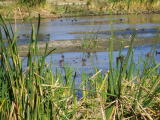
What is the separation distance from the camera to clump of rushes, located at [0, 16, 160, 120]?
4.04 meters

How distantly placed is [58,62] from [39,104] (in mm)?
6384

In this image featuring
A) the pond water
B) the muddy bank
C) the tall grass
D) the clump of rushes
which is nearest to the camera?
the clump of rushes

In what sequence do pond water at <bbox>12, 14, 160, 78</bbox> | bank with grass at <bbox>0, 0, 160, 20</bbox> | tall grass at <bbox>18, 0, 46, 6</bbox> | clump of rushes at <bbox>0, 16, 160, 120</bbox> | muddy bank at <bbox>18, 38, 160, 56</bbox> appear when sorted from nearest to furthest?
1. clump of rushes at <bbox>0, 16, 160, 120</bbox>
2. pond water at <bbox>12, 14, 160, 78</bbox>
3. muddy bank at <bbox>18, 38, 160, 56</bbox>
4. tall grass at <bbox>18, 0, 46, 6</bbox>
5. bank with grass at <bbox>0, 0, 160, 20</bbox>

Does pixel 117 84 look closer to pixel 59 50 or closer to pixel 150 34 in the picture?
pixel 59 50

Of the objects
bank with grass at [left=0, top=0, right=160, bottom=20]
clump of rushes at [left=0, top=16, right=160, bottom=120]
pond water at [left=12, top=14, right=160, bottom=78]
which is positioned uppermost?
clump of rushes at [left=0, top=16, right=160, bottom=120]

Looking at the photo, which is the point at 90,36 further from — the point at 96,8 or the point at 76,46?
the point at 96,8

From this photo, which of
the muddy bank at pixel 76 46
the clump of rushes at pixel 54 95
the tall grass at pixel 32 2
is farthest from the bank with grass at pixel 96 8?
the clump of rushes at pixel 54 95

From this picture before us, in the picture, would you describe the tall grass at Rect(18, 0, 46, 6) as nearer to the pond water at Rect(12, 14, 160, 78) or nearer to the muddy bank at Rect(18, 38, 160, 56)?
the pond water at Rect(12, 14, 160, 78)

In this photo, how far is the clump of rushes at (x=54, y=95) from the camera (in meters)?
4.04

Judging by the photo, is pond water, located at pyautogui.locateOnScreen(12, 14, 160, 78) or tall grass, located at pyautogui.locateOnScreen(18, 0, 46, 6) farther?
tall grass, located at pyautogui.locateOnScreen(18, 0, 46, 6)

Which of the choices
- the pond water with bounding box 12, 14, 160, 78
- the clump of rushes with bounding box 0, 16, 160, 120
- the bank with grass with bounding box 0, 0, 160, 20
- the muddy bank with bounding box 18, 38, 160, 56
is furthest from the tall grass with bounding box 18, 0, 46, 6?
the clump of rushes with bounding box 0, 16, 160, 120

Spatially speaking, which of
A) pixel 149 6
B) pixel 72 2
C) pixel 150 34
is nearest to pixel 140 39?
pixel 150 34

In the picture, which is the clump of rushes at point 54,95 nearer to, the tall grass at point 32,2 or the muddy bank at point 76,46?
the muddy bank at point 76,46

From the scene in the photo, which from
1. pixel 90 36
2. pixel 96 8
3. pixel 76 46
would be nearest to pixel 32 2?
pixel 96 8
